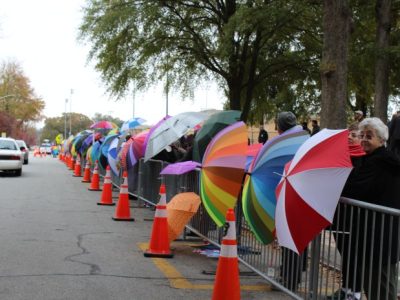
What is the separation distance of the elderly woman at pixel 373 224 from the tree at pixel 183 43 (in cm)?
1678

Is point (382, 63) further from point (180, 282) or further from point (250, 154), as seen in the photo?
point (180, 282)

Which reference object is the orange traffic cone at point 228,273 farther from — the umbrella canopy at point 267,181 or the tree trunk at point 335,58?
the tree trunk at point 335,58

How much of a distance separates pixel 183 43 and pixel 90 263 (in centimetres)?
1769

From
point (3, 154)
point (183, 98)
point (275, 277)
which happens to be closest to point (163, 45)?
point (183, 98)

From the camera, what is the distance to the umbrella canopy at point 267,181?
A: 5613mm

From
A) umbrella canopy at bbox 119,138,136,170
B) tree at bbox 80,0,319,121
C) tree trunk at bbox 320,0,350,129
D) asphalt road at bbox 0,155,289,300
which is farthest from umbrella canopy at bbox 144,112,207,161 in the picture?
tree at bbox 80,0,319,121

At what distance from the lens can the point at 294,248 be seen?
15.8 feet

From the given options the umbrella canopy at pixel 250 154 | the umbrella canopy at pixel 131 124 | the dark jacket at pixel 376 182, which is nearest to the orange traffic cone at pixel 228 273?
the dark jacket at pixel 376 182

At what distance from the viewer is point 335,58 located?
11000mm

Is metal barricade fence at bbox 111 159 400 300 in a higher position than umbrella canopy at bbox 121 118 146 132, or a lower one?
lower

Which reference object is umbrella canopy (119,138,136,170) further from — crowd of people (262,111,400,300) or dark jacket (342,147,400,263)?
dark jacket (342,147,400,263)

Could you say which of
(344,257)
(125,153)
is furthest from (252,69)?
(344,257)

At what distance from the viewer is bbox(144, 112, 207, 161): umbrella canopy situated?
9.19m

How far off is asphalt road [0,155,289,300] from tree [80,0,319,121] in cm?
1246
